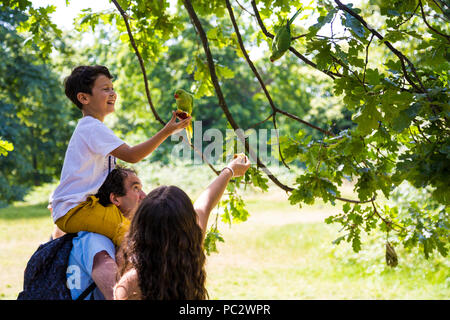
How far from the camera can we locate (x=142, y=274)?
4.61 feet

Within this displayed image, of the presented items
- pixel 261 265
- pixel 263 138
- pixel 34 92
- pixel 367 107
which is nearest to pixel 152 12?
pixel 367 107

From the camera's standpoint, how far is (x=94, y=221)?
167 cm

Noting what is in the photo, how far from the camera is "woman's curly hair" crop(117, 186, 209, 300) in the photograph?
1390 millimetres

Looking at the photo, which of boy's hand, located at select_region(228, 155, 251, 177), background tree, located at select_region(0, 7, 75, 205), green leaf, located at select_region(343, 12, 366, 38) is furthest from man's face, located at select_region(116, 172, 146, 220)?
background tree, located at select_region(0, 7, 75, 205)

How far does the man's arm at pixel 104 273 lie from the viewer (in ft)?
4.94

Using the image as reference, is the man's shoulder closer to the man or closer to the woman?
the man

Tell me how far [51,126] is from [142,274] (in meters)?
14.9

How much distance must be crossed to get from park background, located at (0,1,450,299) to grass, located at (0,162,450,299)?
0.06 ft

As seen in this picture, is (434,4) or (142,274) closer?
(142,274)

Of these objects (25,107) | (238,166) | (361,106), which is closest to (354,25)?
(361,106)

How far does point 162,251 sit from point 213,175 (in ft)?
42.9

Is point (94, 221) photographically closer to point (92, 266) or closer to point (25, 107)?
point (92, 266)

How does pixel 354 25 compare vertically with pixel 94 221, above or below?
above
